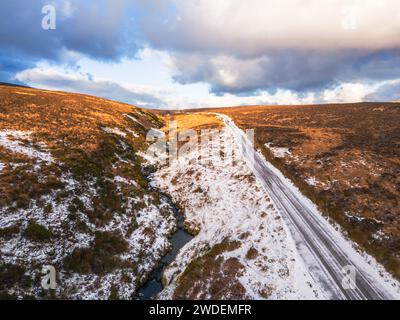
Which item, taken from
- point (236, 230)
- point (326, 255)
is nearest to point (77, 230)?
point (236, 230)

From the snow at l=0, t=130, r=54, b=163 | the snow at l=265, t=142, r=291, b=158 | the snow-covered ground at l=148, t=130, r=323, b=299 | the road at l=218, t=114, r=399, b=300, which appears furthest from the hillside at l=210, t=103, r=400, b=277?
the snow at l=0, t=130, r=54, b=163

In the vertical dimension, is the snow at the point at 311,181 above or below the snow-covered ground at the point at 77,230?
above

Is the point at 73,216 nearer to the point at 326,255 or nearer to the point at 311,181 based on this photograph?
the point at 326,255

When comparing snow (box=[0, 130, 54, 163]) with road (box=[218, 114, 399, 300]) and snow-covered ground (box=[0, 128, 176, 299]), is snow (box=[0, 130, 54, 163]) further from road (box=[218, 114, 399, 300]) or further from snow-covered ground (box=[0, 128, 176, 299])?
road (box=[218, 114, 399, 300])

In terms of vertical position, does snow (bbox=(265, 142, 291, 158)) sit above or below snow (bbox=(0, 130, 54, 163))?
below

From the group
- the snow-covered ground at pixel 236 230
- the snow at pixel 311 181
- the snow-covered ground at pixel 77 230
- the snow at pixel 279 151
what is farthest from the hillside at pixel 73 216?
the snow at pixel 279 151

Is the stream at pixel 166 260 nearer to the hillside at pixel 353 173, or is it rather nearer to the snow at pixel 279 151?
the hillside at pixel 353 173

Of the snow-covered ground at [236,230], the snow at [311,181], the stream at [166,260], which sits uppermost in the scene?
the snow at [311,181]

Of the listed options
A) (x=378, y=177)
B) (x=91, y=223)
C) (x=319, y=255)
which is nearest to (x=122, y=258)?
(x=91, y=223)
